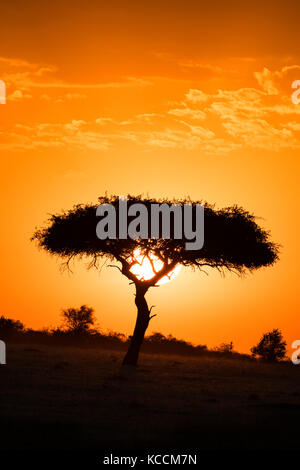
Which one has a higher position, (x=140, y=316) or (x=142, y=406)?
(x=140, y=316)

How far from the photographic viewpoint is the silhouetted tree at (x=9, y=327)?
184 feet

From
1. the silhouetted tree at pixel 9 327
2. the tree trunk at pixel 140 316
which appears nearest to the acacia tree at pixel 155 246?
the tree trunk at pixel 140 316

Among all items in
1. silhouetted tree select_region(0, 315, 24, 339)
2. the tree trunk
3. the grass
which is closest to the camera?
the grass

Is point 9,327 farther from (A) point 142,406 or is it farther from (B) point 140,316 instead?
(A) point 142,406

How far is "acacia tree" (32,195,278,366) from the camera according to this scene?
1624 inches

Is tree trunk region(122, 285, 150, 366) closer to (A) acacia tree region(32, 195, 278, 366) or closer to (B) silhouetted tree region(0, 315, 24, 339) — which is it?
(A) acacia tree region(32, 195, 278, 366)

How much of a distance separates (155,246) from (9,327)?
19.8 meters

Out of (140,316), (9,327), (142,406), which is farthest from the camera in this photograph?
(9,327)

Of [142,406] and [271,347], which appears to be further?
[271,347]

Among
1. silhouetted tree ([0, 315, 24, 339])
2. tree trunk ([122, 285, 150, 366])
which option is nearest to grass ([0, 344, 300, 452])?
tree trunk ([122, 285, 150, 366])

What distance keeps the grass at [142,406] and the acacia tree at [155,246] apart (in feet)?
13.0

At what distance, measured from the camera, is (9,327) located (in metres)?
57.6

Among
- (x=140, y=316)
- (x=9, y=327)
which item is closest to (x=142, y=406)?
(x=140, y=316)

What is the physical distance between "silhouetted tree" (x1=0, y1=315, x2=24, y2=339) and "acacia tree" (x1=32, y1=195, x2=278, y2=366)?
1401cm
